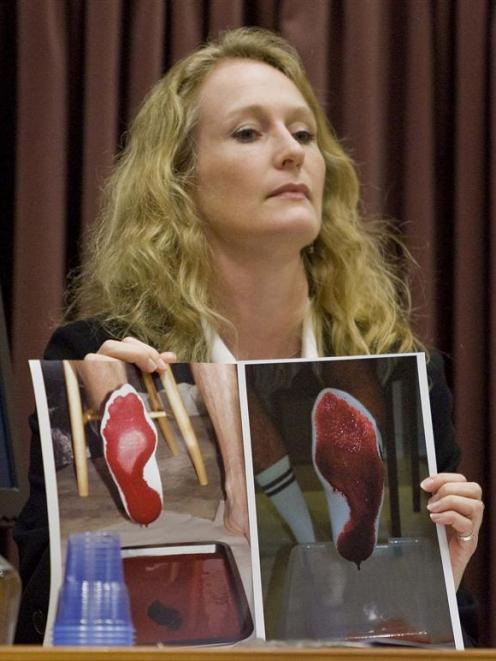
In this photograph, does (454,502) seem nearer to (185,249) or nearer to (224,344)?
(224,344)

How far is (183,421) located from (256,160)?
58 centimetres

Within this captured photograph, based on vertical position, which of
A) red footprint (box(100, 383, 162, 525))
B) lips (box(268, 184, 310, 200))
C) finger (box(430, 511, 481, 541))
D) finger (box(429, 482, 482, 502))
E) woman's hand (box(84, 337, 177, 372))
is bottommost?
finger (box(430, 511, 481, 541))

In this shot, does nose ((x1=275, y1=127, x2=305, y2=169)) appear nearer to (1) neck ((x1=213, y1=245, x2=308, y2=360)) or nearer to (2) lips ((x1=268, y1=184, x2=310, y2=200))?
(2) lips ((x1=268, y1=184, x2=310, y2=200))

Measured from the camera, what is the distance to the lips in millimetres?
1598

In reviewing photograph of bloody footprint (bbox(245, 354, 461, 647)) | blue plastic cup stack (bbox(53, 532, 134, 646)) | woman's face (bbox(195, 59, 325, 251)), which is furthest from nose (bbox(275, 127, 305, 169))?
blue plastic cup stack (bbox(53, 532, 134, 646))

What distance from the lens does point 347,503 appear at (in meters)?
1.16

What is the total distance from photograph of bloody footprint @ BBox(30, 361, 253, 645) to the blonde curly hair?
1.20ft

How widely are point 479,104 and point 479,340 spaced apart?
422 millimetres

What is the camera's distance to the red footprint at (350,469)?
1.15 meters

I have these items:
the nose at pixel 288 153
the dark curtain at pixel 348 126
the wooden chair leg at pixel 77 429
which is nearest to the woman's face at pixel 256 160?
the nose at pixel 288 153

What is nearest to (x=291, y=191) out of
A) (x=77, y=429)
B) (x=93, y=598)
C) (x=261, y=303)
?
(x=261, y=303)

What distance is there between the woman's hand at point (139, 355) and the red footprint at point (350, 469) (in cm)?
16
